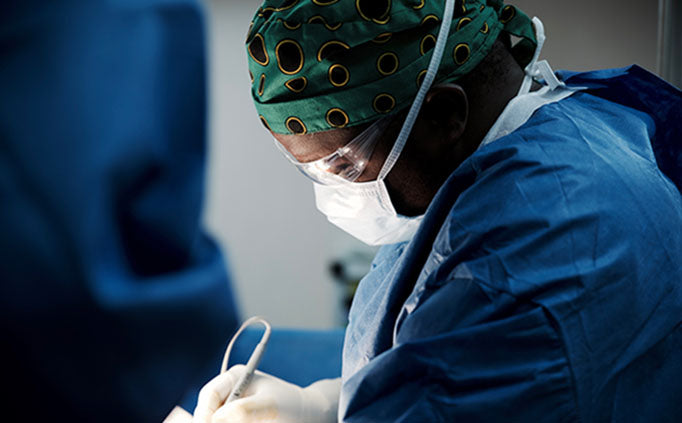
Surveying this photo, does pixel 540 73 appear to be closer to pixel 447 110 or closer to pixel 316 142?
pixel 447 110

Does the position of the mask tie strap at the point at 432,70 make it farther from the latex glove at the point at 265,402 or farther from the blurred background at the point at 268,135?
the latex glove at the point at 265,402

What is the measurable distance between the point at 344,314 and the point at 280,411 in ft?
5.08

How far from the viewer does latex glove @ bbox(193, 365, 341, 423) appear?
1087 millimetres

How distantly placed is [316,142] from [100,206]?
0.78 metres

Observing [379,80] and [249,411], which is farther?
[249,411]

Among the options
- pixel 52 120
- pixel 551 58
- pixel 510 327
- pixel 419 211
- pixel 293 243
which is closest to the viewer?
pixel 52 120

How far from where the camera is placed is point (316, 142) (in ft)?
3.29

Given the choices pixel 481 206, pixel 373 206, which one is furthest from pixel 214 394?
pixel 481 206

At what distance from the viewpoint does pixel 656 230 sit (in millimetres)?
845

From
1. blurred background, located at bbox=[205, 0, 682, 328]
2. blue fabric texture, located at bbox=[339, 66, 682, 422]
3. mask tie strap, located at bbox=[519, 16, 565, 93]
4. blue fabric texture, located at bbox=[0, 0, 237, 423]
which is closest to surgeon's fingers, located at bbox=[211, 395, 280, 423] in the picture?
blurred background, located at bbox=[205, 0, 682, 328]

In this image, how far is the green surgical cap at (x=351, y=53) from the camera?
0.90 m

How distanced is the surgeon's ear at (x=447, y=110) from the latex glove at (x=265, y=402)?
0.59 m

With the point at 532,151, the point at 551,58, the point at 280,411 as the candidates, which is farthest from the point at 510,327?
Answer: the point at 551,58

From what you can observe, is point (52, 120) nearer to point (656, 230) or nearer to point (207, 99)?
point (207, 99)
